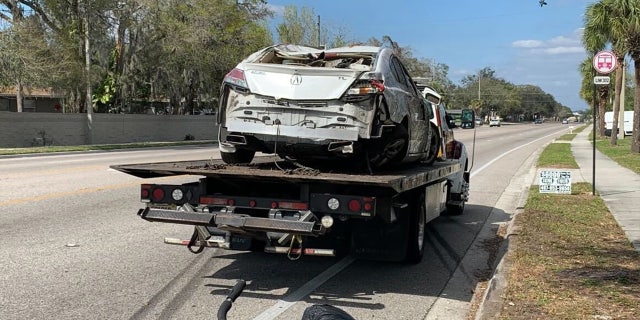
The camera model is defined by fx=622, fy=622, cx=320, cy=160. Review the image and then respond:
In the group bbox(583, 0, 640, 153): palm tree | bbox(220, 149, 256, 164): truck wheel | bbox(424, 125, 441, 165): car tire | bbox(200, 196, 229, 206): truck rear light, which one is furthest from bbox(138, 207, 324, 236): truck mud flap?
bbox(583, 0, 640, 153): palm tree

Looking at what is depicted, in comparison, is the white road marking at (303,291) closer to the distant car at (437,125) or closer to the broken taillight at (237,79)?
the broken taillight at (237,79)

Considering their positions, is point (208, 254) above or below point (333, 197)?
below

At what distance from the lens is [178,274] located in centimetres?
667

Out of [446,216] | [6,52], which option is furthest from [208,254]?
[6,52]

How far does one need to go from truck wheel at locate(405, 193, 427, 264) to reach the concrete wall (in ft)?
91.7

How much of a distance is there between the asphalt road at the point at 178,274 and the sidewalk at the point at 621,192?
202cm

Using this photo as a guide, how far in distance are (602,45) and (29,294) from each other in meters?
32.6

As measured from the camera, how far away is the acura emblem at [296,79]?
6301mm

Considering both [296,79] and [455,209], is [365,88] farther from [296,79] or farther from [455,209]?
[455,209]

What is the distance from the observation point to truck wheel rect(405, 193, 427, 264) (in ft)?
23.1

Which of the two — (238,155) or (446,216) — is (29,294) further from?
(446,216)

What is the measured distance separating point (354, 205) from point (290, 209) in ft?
2.00

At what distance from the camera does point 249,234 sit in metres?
5.94

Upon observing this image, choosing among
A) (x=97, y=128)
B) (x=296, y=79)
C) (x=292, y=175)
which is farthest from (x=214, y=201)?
(x=97, y=128)
